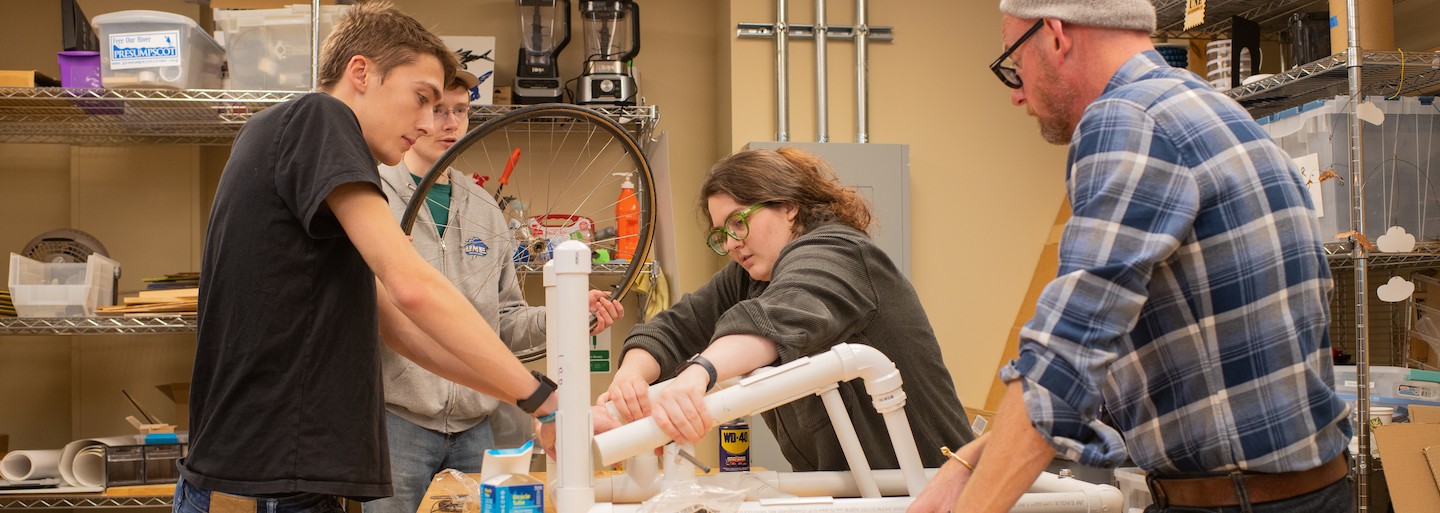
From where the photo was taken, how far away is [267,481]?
4.49ft

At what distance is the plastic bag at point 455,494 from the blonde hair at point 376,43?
69 centimetres

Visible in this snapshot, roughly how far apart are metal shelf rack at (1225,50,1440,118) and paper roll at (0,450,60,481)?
3756mm

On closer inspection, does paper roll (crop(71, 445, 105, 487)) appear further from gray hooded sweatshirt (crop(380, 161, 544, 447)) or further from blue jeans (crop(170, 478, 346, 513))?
blue jeans (crop(170, 478, 346, 513))

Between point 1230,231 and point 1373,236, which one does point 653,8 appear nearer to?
point 1373,236

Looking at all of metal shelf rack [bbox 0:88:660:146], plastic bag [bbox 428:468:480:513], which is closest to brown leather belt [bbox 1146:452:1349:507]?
plastic bag [bbox 428:468:480:513]

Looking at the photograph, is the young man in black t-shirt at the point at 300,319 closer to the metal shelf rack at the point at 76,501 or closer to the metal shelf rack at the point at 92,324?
the metal shelf rack at the point at 92,324

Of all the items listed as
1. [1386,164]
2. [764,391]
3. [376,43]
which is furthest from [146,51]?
[1386,164]

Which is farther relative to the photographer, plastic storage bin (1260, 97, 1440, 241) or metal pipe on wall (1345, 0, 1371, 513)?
plastic storage bin (1260, 97, 1440, 241)

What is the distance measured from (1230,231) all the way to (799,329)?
2.06 ft

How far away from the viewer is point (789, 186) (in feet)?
6.48

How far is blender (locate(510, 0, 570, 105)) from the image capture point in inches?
149

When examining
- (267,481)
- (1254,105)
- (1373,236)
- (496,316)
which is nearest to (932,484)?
(267,481)

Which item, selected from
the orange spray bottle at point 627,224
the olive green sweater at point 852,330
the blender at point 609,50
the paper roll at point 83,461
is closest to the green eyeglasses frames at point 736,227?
the olive green sweater at point 852,330

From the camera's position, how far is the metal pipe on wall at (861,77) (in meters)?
4.09
